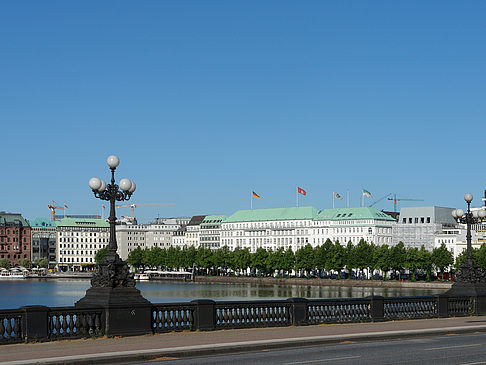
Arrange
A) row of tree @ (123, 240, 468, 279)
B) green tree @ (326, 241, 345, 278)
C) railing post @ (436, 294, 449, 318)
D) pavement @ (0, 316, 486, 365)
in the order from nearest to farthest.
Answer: pavement @ (0, 316, 486, 365)
railing post @ (436, 294, 449, 318)
row of tree @ (123, 240, 468, 279)
green tree @ (326, 241, 345, 278)

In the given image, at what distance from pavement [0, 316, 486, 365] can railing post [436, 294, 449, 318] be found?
12.5ft

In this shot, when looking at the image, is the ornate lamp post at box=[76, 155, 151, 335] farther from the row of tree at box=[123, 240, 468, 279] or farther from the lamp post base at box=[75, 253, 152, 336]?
the row of tree at box=[123, 240, 468, 279]

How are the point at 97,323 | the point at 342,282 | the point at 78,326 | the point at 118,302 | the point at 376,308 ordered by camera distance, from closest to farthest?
1. the point at 78,326
2. the point at 97,323
3. the point at 118,302
4. the point at 376,308
5. the point at 342,282

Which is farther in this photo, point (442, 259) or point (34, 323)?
point (442, 259)

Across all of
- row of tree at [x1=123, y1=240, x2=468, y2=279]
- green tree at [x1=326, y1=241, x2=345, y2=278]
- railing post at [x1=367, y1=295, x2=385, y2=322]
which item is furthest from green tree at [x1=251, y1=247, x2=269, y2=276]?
railing post at [x1=367, y1=295, x2=385, y2=322]

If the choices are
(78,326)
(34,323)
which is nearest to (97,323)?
(78,326)

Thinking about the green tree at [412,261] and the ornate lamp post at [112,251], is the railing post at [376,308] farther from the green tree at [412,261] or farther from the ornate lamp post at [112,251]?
the green tree at [412,261]

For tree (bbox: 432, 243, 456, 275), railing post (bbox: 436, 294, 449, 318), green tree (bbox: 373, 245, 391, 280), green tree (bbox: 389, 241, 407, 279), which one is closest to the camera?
railing post (bbox: 436, 294, 449, 318)

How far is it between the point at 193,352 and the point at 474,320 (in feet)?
57.4

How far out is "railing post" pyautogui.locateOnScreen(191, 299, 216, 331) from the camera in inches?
1158

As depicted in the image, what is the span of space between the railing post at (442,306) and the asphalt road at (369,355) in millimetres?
9337

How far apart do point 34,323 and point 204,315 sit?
254 inches

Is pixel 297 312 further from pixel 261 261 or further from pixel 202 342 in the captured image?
pixel 261 261

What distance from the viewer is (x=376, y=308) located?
34938mm
